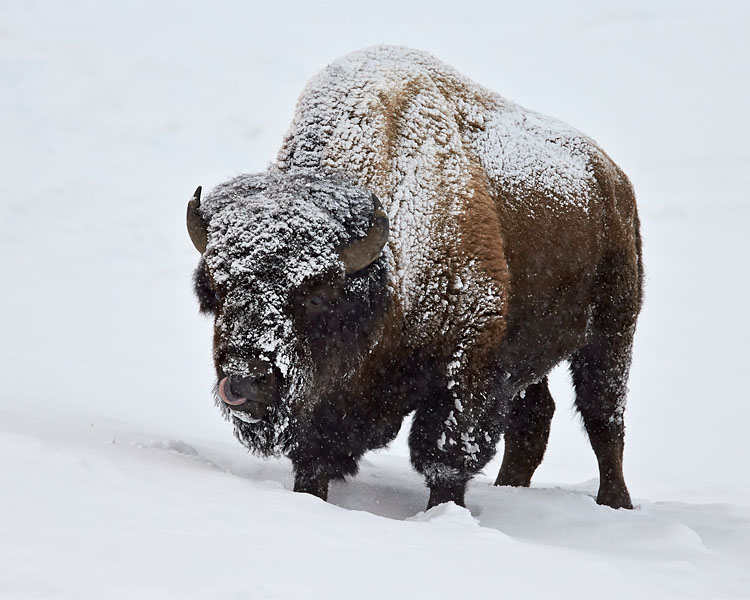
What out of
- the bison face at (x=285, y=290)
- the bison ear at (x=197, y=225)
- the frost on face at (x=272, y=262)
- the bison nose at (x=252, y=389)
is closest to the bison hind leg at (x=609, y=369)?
the bison face at (x=285, y=290)

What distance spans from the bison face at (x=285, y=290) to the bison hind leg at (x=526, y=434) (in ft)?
7.89

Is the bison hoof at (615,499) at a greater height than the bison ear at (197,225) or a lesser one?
lesser

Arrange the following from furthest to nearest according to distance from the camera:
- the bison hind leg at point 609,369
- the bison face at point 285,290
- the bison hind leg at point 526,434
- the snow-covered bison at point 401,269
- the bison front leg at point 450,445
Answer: the bison hind leg at point 526,434 < the bison hind leg at point 609,369 < the bison front leg at point 450,445 < the snow-covered bison at point 401,269 < the bison face at point 285,290

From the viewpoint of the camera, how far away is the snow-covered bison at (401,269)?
3.76 m

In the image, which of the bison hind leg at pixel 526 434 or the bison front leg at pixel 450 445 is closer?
the bison front leg at pixel 450 445

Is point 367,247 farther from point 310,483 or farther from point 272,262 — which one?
point 310,483

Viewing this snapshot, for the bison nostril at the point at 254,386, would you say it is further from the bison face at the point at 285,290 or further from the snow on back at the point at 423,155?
the snow on back at the point at 423,155

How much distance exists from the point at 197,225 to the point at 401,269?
3.11 feet

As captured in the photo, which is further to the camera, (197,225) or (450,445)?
(450,445)

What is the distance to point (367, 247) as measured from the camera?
12.9 feet

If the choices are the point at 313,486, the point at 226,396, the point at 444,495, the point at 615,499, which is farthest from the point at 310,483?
the point at 615,499

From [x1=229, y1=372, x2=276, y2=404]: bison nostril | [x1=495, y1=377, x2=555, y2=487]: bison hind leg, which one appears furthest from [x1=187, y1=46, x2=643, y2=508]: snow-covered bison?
[x1=495, y1=377, x2=555, y2=487]: bison hind leg

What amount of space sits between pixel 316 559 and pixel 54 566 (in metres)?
0.64

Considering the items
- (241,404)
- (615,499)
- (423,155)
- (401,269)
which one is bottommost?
(615,499)
